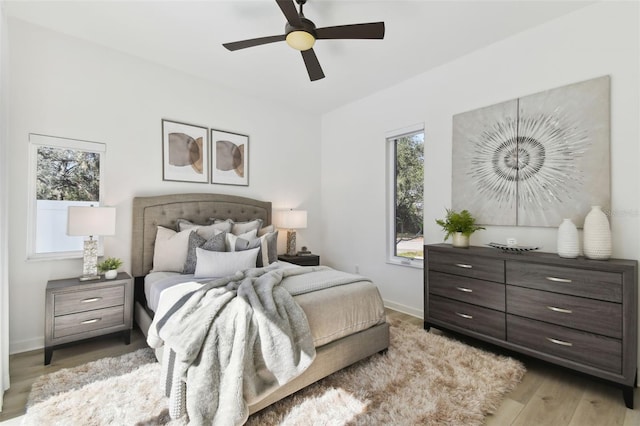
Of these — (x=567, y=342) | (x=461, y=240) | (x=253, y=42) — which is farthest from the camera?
(x=461, y=240)

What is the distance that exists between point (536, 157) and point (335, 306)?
2.23 m

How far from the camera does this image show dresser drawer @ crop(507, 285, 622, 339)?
1.90m

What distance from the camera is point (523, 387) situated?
2062 mm

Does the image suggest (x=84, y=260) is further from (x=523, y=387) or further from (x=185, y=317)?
(x=523, y=387)

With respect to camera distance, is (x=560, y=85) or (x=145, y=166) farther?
(x=145, y=166)

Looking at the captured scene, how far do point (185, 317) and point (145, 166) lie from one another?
2167mm

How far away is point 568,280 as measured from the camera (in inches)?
81.6

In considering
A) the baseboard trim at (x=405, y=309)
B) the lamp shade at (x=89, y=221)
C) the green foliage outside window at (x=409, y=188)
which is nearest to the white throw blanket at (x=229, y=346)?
the lamp shade at (x=89, y=221)

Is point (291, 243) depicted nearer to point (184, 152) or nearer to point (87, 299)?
point (184, 152)

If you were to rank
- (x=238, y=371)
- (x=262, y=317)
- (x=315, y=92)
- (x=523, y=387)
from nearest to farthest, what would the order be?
(x=238, y=371), (x=262, y=317), (x=523, y=387), (x=315, y=92)

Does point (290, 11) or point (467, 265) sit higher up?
point (290, 11)

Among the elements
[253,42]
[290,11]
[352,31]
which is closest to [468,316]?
[352,31]

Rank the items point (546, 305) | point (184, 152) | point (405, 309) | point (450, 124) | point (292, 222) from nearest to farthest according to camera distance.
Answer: point (546, 305) < point (450, 124) < point (184, 152) < point (405, 309) < point (292, 222)

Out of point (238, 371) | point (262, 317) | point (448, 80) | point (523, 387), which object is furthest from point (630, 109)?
point (238, 371)
